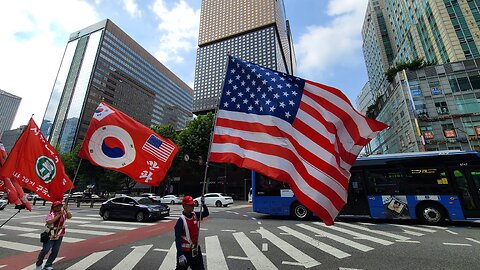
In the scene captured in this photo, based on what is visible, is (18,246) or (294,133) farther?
(18,246)

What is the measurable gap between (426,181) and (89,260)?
14065 millimetres

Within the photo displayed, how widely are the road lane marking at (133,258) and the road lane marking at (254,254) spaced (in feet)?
9.74

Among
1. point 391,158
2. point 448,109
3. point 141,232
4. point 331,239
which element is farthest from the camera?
point 448,109

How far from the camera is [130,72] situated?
384 ft

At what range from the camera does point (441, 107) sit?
117 feet

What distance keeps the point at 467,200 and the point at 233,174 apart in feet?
120

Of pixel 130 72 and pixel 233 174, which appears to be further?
pixel 130 72

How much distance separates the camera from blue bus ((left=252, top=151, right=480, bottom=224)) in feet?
34.4

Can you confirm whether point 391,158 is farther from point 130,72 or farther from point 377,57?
point 130,72

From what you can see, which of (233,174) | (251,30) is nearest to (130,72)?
(251,30)

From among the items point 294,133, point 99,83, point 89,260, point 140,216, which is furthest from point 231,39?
point 294,133

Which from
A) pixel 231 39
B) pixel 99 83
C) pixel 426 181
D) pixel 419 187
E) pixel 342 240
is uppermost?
pixel 231 39

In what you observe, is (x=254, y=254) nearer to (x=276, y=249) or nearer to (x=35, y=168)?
(x=276, y=249)

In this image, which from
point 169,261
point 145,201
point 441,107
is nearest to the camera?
point 169,261
